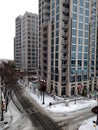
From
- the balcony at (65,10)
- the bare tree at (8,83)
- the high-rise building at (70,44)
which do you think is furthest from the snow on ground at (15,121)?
the balcony at (65,10)

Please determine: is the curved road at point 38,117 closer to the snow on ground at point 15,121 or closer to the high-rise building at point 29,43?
the snow on ground at point 15,121

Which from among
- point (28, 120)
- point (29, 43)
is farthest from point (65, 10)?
point (29, 43)

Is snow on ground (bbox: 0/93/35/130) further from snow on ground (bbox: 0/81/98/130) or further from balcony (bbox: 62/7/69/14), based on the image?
balcony (bbox: 62/7/69/14)


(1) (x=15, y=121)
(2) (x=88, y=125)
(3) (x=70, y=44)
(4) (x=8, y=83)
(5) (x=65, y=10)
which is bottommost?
(2) (x=88, y=125)

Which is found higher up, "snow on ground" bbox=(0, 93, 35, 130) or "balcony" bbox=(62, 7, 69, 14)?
"balcony" bbox=(62, 7, 69, 14)

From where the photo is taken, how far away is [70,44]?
4684 centimetres

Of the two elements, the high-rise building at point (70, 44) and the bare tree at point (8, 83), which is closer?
the bare tree at point (8, 83)

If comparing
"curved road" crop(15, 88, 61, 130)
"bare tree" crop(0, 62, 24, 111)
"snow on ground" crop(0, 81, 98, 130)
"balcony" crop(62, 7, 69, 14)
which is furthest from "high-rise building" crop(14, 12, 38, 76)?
"curved road" crop(15, 88, 61, 130)

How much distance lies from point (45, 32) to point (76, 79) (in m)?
22.6

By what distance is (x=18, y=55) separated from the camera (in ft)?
357

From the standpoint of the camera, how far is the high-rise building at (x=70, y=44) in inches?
1845

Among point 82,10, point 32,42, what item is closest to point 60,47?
point 82,10

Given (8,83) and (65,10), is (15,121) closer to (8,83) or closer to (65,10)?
(8,83)

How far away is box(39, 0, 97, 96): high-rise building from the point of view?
46875 mm
